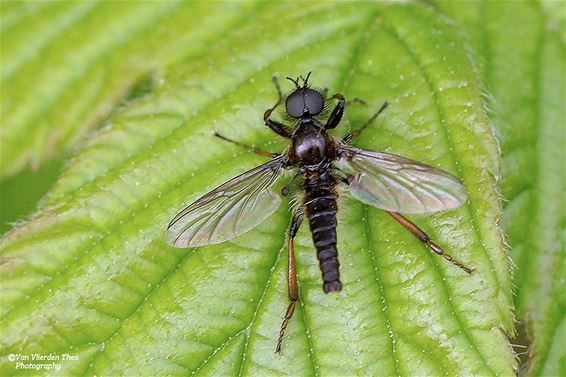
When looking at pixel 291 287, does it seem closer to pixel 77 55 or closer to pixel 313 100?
pixel 313 100

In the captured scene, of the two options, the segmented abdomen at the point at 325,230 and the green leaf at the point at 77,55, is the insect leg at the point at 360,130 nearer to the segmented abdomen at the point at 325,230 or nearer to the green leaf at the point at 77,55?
the segmented abdomen at the point at 325,230

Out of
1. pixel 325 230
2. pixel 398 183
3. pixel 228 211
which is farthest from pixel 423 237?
pixel 228 211

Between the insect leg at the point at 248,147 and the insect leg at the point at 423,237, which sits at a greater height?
the insect leg at the point at 248,147

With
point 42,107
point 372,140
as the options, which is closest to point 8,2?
point 42,107

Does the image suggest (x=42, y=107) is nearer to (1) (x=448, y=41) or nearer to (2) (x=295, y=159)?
(2) (x=295, y=159)

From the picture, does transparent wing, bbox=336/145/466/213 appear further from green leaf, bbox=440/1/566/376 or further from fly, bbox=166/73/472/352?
green leaf, bbox=440/1/566/376

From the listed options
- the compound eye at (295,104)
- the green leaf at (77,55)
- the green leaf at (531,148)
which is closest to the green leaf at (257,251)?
the compound eye at (295,104)
